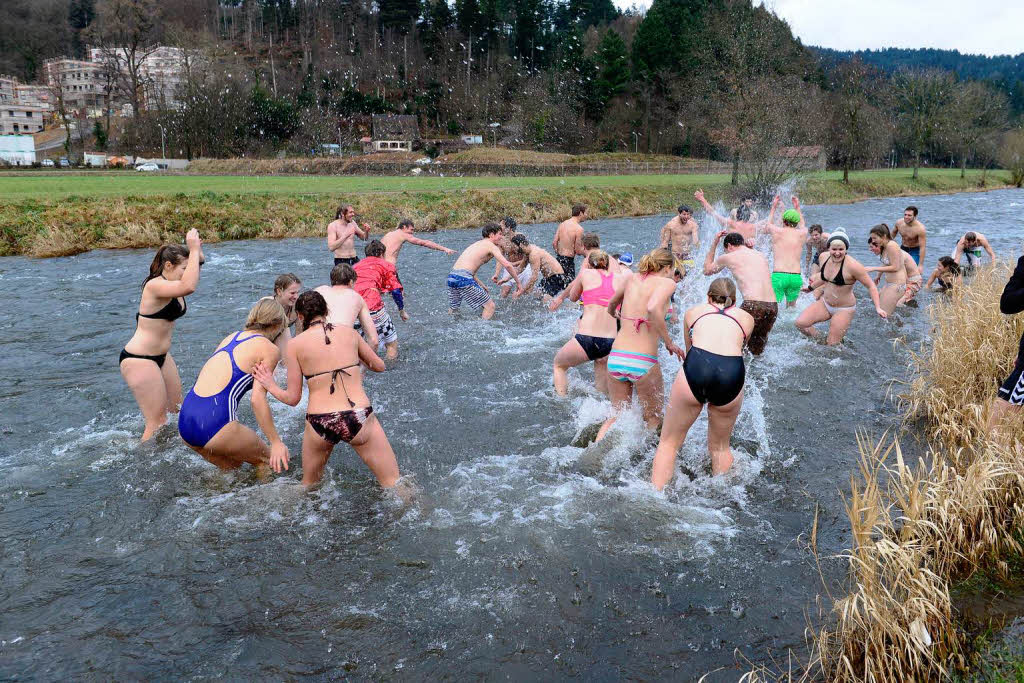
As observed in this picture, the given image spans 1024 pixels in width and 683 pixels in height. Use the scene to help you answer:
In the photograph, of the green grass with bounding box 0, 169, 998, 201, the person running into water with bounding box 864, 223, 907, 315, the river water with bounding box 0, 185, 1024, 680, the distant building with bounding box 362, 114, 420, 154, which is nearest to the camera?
the river water with bounding box 0, 185, 1024, 680

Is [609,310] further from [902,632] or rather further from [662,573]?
[902,632]

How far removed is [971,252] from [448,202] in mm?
18488

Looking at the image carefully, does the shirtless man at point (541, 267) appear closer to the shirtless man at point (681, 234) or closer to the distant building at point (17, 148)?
the shirtless man at point (681, 234)

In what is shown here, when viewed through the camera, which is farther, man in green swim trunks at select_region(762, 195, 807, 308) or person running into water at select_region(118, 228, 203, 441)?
man in green swim trunks at select_region(762, 195, 807, 308)

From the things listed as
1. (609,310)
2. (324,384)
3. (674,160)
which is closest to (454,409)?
(609,310)

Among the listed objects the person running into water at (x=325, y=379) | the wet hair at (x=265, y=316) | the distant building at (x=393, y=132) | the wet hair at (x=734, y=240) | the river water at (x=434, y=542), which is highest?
the distant building at (x=393, y=132)

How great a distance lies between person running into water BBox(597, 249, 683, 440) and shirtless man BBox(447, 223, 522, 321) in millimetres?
4496

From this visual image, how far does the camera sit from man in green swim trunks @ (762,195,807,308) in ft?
33.0

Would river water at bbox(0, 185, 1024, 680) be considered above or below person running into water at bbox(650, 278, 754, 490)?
below

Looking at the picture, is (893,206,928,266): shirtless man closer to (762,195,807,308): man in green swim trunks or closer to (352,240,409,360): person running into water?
(762,195,807,308): man in green swim trunks

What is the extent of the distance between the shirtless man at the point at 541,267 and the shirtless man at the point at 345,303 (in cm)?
506

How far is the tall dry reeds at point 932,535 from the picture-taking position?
11.1ft

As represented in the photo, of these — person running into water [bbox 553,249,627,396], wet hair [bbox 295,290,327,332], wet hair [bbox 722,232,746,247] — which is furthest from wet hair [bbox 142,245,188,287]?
wet hair [bbox 722,232,746,247]

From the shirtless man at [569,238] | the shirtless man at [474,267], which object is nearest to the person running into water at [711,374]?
the shirtless man at [474,267]
